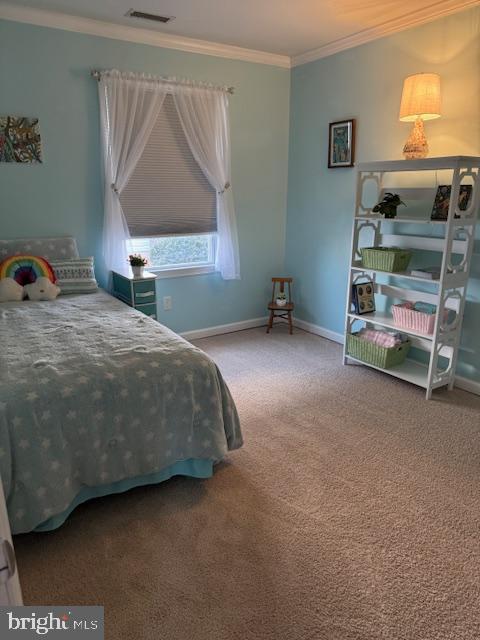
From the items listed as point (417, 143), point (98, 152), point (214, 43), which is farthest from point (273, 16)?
point (98, 152)

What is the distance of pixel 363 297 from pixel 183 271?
1625mm

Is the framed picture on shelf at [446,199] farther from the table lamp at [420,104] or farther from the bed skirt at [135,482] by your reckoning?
the bed skirt at [135,482]

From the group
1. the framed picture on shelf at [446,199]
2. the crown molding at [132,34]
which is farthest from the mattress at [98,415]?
the crown molding at [132,34]

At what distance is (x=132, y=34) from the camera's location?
3.45 meters

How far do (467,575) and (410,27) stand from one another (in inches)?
133

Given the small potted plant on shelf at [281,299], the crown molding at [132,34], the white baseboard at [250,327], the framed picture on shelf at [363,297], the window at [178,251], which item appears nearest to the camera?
the crown molding at [132,34]

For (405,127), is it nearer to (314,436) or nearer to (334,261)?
(334,261)

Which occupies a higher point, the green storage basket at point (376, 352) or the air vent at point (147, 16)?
the air vent at point (147, 16)

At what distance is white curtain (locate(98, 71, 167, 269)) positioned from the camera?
136 inches

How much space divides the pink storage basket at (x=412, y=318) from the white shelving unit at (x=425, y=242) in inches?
1.7

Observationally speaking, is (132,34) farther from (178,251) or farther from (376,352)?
(376,352)

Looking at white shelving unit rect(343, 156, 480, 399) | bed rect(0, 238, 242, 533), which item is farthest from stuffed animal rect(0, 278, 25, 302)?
white shelving unit rect(343, 156, 480, 399)

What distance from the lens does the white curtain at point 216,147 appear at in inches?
150

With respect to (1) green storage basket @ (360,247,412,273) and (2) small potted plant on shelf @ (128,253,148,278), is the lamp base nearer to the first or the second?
(1) green storage basket @ (360,247,412,273)
